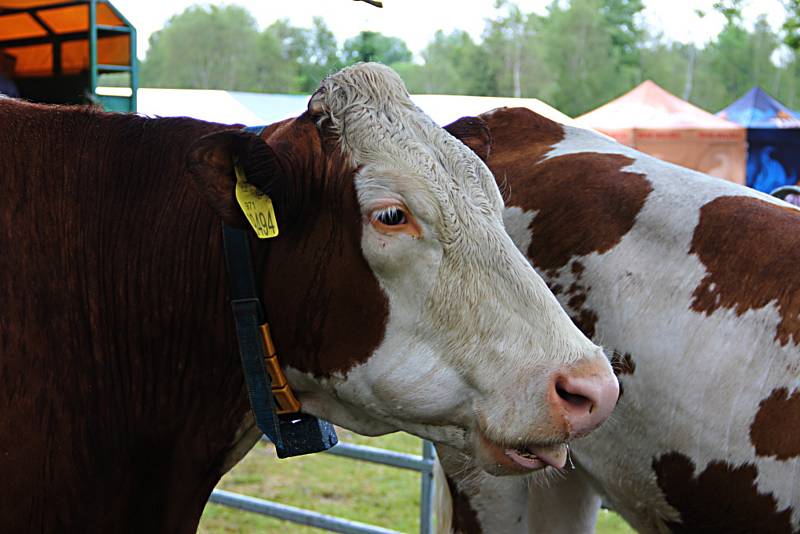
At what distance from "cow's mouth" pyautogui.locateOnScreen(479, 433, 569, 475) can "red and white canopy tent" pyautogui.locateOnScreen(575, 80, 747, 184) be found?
1139 centimetres

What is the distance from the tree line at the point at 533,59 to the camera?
43.0 m

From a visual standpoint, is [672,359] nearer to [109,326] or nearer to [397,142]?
[397,142]

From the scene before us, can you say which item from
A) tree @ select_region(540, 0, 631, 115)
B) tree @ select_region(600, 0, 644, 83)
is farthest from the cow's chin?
tree @ select_region(600, 0, 644, 83)

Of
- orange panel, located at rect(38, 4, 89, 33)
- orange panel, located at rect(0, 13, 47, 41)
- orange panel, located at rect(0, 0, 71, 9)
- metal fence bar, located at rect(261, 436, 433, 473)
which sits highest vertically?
orange panel, located at rect(0, 0, 71, 9)

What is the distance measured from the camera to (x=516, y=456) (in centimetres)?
175

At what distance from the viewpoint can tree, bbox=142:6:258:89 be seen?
4447 centimetres

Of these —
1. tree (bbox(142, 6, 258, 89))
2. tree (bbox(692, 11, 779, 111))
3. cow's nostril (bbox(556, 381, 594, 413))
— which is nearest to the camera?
cow's nostril (bbox(556, 381, 594, 413))

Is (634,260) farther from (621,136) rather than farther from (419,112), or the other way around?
(621,136)

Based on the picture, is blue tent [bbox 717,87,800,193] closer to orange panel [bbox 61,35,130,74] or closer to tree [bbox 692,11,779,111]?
orange panel [bbox 61,35,130,74]

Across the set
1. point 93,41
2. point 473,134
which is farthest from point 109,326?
point 93,41

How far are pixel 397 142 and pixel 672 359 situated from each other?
115 centimetres

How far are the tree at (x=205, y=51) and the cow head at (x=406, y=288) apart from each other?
42326 mm

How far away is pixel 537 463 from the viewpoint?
1762mm

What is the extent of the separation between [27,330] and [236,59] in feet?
151
